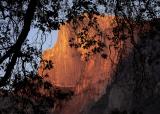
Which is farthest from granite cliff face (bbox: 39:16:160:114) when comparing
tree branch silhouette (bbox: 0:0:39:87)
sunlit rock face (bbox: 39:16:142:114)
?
tree branch silhouette (bbox: 0:0:39:87)

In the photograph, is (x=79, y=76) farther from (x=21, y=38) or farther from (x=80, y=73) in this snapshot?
(x=21, y=38)

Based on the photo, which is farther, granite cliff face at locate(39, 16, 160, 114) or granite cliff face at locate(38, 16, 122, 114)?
granite cliff face at locate(38, 16, 122, 114)

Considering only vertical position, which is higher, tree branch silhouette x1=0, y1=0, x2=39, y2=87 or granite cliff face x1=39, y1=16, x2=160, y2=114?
tree branch silhouette x1=0, y1=0, x2=39, y2=87

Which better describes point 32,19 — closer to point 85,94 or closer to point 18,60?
point 18,60

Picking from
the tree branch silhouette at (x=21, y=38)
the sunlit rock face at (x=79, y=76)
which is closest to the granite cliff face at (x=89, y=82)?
the sunlit rock face at (x=79, y=76)

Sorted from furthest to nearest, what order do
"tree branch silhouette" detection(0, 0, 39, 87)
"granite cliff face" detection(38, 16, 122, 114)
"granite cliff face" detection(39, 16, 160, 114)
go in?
1. "granite cliff face" detection(38, 16, 122, 114)
2. "granite cliff face" detection(39, 16, 160, 114)
3. "tree branch silhouette" detection(0, 0, 39, 87)

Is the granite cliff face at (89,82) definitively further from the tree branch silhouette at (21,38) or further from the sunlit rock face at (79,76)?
the tree branch silhouette at (21,38)

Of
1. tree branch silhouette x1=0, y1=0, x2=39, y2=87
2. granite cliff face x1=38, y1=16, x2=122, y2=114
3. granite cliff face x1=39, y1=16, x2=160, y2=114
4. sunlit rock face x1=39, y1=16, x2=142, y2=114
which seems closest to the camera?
tree branch silhouette x1=0, y1=0, x2=39, y2=87

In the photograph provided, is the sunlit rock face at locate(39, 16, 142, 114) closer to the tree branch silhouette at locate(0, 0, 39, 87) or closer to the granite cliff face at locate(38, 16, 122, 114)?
the granite cliff face at locate(38, 16, 122, 114)

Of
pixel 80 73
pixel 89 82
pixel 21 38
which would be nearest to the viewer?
pixel 21 38

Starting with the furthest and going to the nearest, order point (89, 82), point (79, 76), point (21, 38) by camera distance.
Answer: point (79, 76) → point (89, 82) → point (21, 38)

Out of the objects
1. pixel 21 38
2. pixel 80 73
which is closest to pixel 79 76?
pixel 80 73

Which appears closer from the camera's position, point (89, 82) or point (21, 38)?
point (21, 38)

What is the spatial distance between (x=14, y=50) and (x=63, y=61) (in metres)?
145
